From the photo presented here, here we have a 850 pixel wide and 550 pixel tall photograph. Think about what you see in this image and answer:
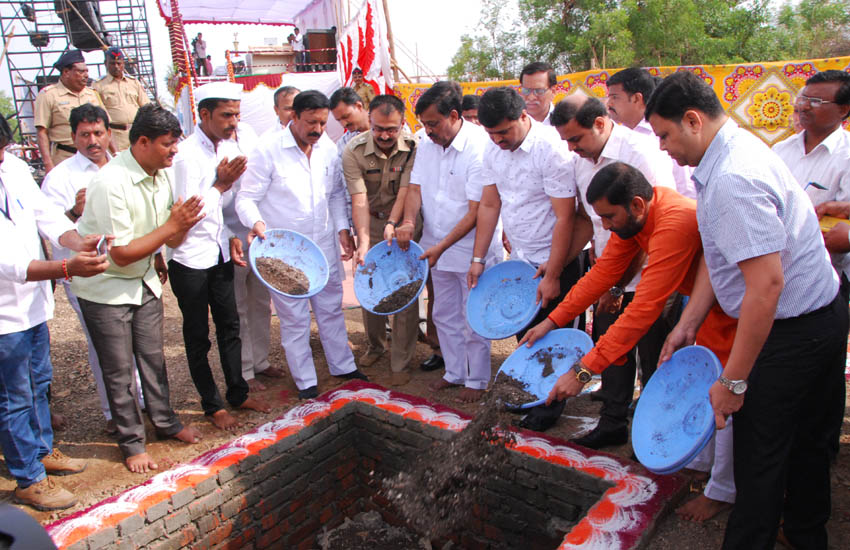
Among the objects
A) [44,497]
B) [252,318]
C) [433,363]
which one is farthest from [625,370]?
[44,497]

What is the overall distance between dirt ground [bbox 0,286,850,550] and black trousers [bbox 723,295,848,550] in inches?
14.9

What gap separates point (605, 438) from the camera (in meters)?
3.00

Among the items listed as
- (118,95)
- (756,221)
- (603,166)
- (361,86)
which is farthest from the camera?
(361,86)

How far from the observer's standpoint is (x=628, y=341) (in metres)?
2.35

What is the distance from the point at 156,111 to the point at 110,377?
142 cm

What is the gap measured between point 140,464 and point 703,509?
9.24ft

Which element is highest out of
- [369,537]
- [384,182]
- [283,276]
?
[384,182]

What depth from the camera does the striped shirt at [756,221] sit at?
160 centimetres

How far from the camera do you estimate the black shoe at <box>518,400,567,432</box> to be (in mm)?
3283

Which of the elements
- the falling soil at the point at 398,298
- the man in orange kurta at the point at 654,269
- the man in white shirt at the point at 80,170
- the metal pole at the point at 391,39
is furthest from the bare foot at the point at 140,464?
the metal pole at the point at 391,39

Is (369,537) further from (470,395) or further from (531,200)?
(531,200)

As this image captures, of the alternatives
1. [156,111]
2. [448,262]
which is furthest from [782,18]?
[156,111]

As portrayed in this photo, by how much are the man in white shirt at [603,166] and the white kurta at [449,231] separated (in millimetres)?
781

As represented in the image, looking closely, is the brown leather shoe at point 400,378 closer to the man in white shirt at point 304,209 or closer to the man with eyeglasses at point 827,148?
the man in white shirt at point 304,209
